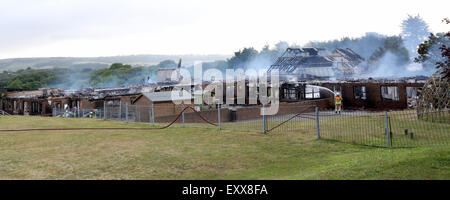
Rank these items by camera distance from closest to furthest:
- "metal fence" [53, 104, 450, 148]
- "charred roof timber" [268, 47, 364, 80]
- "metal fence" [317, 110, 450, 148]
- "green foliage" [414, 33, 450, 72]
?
"metal fence" [317, 110, 450, 148], "metal fence" [53, 104, 450, 148], "green foliage" [414, 33, 450, 72], "charred roof timber" [268, 47, 364, 80]

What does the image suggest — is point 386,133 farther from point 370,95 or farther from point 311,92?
point 311,92

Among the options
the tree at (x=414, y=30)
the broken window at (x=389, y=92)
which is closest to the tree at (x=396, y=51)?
the tree at (x=414, y=30)

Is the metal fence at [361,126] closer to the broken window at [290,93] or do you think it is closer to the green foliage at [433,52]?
the broken window at [290,93]

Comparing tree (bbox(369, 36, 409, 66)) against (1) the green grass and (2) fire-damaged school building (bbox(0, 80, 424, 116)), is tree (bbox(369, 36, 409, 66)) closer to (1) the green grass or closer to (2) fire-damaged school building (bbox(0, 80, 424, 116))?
(2) fire-damaged school building (bbox(0, 80, 424, 116))

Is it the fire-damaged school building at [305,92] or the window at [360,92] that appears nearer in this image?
the fire-damaged school building at [305,92]

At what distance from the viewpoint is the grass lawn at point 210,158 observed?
31.6 feet

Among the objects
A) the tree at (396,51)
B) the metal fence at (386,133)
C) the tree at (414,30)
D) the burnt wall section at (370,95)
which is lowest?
the metal fence at (386,133)

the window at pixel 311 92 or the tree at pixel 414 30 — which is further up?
the tree at pixel 414 30

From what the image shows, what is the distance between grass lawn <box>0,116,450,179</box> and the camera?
31.6 feet

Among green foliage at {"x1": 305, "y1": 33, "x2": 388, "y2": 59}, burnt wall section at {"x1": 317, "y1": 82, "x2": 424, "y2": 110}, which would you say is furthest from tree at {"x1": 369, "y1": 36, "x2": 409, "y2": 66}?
burnt wall section at {"x1": 317, "y1": 82, "x2": 424, "y2": 110}

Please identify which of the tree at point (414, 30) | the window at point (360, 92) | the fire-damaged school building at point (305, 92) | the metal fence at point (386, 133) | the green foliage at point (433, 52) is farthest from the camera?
the tree at point (414, 30)

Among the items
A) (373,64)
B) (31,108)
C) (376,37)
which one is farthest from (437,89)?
(376,37)

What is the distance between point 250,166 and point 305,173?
1964mm

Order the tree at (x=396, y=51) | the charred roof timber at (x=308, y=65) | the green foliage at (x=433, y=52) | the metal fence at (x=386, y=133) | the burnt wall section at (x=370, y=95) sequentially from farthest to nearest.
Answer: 1. the tree at (x=396, y=51)
2. the charred roof timber at (x=308, y=65)
3. the green foliage at (x=433, y=52)
4. the burnt wall section at (x=370, y=95)
5. the metal fence at (x=386, y=133)
